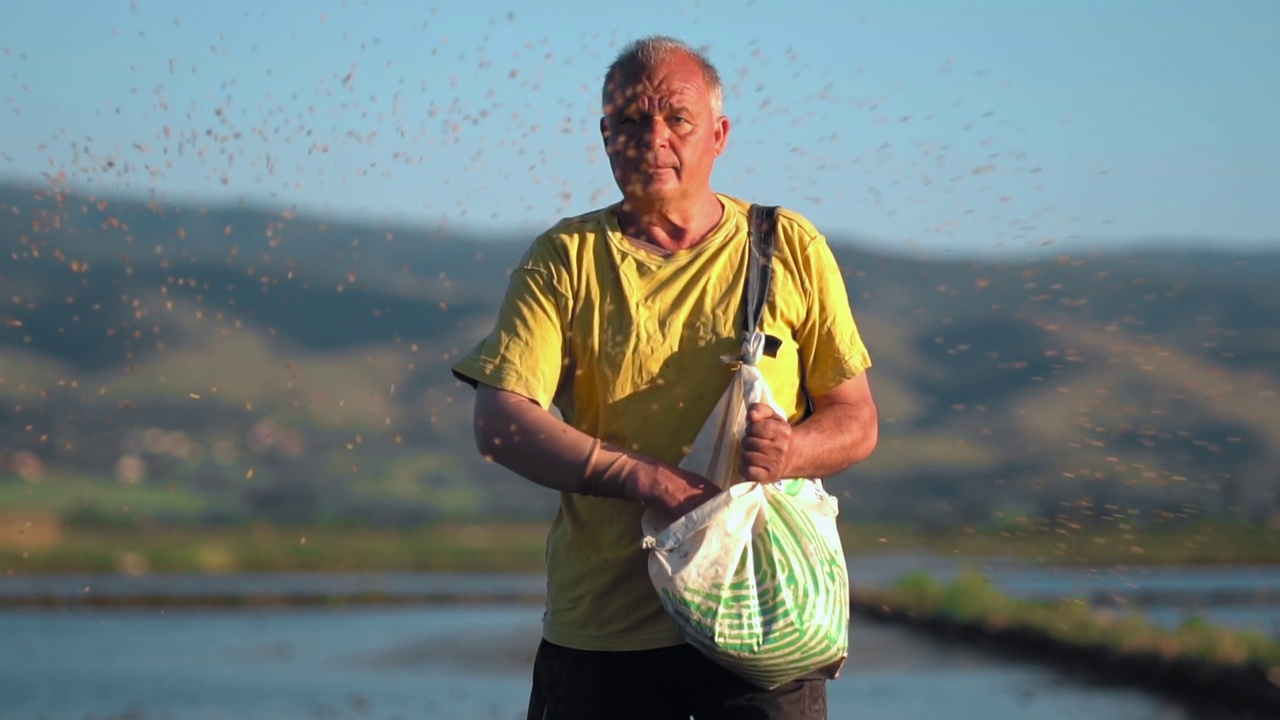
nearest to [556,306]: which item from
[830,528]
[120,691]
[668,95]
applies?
[668,95]

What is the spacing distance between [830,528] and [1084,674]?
12944 mm

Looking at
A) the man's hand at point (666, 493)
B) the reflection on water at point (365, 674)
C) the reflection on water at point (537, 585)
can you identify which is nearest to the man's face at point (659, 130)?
the man's hand at point (666, 493)

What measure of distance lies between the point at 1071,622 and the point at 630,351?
15.7m

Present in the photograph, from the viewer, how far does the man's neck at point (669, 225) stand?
3.18m

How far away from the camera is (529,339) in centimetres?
308

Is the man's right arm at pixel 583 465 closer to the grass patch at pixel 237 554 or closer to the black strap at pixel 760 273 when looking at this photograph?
the black strap at pixel 760 273

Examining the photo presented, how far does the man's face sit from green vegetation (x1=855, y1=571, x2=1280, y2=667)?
19.9 feet

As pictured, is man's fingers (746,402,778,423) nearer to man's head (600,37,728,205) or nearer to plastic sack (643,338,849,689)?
plastic sack (643,338,849,689)

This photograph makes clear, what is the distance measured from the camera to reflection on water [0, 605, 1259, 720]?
44.2 feet

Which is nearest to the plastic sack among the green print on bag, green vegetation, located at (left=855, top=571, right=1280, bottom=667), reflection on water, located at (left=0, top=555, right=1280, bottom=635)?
the green print on bag

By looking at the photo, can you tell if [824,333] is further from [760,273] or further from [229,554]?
[229,554]

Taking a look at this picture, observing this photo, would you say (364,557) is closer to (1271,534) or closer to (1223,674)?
(1271,534)

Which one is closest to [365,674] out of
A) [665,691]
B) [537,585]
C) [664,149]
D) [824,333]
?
[665,691]

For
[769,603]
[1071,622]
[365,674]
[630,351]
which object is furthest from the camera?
[1071,622]
